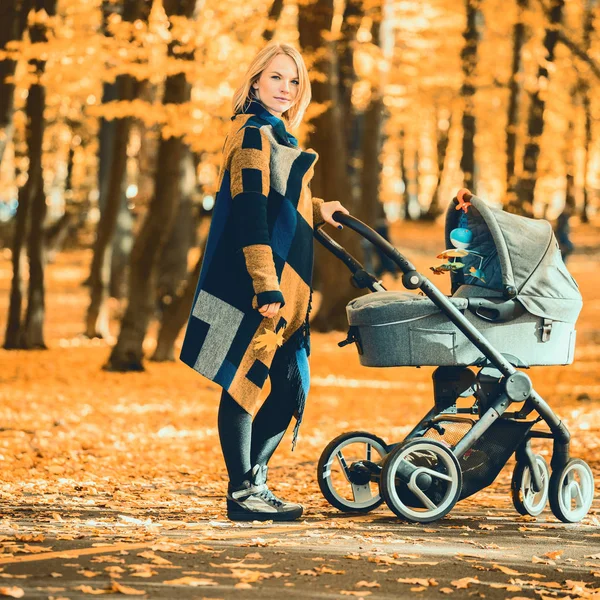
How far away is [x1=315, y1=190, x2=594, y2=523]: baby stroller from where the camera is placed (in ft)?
17.3

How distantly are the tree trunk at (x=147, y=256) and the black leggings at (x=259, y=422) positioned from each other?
343 inches

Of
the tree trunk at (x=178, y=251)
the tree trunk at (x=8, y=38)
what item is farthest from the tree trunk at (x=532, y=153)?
the tree trunk at (x=8, y=38)

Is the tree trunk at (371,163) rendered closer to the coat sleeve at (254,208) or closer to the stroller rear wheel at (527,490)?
the stroller rear wheel at (527,490)

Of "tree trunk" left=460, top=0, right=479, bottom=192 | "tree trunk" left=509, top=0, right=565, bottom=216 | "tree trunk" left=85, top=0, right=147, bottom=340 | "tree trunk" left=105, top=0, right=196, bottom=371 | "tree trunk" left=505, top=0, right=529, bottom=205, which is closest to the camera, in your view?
"tree trunk" left=105, top=0, right=196, bottom=371

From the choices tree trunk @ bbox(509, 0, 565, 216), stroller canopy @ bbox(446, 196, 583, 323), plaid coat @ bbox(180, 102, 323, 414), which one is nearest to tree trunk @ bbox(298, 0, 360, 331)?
tree trunk @ bbox(509, 0, 565, 216)

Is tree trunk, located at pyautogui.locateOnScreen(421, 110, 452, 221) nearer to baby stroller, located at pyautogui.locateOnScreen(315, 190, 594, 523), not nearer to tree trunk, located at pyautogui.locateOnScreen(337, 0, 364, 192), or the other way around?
tree trunk, located at pyautogui.locateOnScreen(337, 0, 364, 192)

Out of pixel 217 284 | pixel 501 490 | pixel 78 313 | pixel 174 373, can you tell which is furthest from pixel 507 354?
pixel 78 313

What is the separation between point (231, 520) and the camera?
5.26 metres

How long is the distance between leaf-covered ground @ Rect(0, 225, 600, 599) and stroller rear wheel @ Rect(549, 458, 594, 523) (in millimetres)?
86

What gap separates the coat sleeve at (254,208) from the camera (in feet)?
16.3

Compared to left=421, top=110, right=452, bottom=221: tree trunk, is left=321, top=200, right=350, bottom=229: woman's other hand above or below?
below

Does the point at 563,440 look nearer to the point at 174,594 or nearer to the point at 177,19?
the point at 174,594

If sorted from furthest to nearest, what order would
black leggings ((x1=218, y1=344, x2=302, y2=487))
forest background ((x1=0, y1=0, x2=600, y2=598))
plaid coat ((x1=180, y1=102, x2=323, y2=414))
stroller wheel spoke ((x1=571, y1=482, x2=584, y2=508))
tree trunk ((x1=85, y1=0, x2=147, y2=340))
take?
tree trunk ((x1=85, y1=0, x2=147, y2=340)) → stroller wheel spoke ((x1=571, y1=482, x2=584, y2=508)) → forest background ((x1=0, y1=0, x2=600, y2=598)) → black leggings ((x1=218, y1=344, x2=302, y2=487)) → plaid coat ((x1=180, y1=102, x2=323, y2=414))

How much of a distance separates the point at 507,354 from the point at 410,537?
3.52 ft
